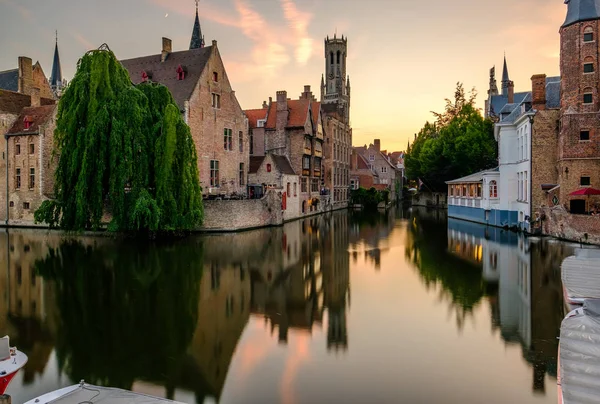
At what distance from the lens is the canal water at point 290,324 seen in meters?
7.29

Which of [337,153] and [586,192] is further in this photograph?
[337,153]

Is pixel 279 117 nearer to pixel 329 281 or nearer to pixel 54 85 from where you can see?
pixel 329 281

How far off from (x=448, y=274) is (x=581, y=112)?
1606cm

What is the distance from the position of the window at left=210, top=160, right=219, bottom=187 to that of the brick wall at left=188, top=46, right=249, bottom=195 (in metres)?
0.30

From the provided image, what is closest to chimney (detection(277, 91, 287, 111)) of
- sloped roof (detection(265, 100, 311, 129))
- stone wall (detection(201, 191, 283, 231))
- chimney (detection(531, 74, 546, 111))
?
sloped roof (detection(265, 100, 311, 129))

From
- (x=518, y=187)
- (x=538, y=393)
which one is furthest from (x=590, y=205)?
(x=538, y=393)

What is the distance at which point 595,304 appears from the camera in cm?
638

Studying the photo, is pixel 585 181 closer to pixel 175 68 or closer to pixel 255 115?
pixel 175 68

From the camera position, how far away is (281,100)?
1690 inches

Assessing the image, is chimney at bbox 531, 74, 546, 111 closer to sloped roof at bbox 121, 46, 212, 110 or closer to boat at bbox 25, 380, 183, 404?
sloped roof at bbox 121, 46, 212, 110

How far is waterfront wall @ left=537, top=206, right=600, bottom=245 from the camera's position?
72.2 ft

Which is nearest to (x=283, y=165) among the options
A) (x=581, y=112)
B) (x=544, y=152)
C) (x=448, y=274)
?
(x=544, y=152)

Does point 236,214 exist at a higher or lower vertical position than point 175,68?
lower

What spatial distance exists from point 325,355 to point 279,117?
119 ft
